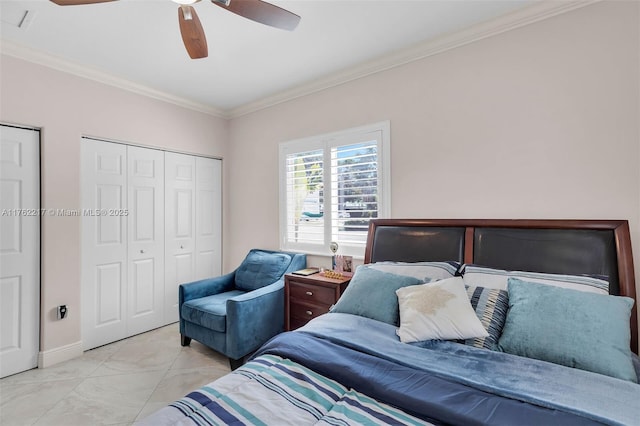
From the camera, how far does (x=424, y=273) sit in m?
2.01

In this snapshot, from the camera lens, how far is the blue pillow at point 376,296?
5.85 feet

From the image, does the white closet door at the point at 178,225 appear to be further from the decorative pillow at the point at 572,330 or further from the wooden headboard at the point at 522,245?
the decorative pillow at the point at 572,330

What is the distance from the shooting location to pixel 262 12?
5.46 feet

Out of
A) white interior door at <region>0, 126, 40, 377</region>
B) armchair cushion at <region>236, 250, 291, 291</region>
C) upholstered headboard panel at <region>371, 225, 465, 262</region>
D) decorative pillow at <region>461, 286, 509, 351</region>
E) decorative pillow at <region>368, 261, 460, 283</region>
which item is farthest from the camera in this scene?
armchair cushion at <region>236, 250, 291, 291</region>

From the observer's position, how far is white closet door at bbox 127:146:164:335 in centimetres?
322

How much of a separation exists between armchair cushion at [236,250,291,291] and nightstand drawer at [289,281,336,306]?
1.13 ft

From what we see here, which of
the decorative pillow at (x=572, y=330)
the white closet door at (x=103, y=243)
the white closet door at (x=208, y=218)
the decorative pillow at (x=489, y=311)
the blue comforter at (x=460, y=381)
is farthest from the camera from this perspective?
the white closet door at (x=208, y=218)

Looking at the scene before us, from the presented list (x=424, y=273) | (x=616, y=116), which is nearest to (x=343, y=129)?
(x=424, y=273)

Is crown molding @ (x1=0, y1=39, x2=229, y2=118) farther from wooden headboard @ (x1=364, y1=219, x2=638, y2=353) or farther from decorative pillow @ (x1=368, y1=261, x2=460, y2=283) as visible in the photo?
decorative pillow @ (x1=368, y1=261, x2=460, y2=283)

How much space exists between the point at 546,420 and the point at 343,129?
2578mm

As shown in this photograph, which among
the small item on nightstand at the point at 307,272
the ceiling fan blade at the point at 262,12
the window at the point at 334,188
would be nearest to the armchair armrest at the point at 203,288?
the window at the point at 334,188

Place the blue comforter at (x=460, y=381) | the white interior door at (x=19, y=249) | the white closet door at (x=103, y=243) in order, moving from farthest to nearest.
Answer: the white closet door at (x=103, y=243), the white interior door at (x=19, y=249), the blue comforter at (x=460, y=381)

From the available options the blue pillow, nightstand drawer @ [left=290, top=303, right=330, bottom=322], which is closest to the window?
nightstand drawer @ [left=290, top=303, right=330, bottom=322]

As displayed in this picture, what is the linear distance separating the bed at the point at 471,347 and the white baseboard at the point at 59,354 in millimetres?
2356
